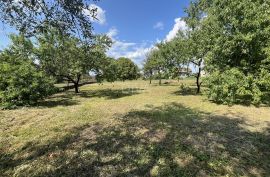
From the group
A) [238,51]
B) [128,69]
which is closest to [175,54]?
[238,51]

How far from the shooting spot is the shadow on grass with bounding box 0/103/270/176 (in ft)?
21.2

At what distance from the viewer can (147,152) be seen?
7.61 m

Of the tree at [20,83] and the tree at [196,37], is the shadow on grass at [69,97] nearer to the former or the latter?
the tree at [20,83]

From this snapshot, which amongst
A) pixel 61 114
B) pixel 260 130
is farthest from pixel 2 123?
pixel 260 130

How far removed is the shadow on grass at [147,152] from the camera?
6477 mm

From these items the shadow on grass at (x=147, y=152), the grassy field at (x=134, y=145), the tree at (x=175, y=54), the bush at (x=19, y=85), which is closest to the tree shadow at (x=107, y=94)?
the tree at (x=175, y=54)

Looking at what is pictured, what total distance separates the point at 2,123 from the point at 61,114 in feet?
10.6

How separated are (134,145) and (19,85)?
12285mm

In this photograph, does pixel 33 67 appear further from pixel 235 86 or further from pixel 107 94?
pixel 235 86

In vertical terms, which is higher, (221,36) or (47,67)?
(221,36)

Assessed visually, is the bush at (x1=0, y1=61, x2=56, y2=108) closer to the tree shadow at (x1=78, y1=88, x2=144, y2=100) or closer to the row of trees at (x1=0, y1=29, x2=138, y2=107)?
the row of trees at (x1=0, y1=29, x2=138, y2=107)

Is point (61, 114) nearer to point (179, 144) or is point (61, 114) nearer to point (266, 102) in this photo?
point (179, 144)

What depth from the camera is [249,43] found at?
1680cm

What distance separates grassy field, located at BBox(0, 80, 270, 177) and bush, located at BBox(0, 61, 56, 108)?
3.93 meters
